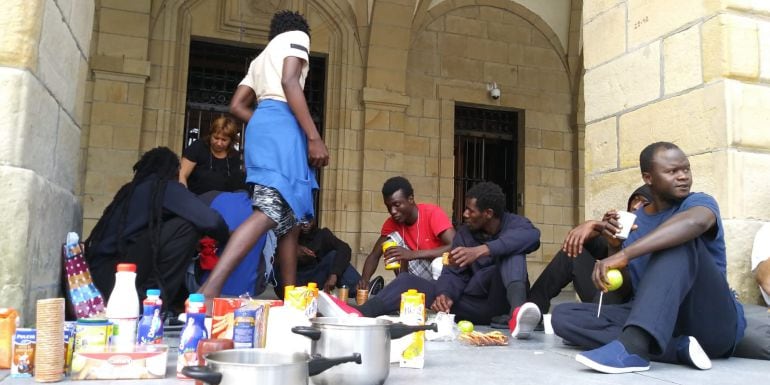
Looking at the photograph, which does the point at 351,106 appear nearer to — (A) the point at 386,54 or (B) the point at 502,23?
(A) the point at 386,54

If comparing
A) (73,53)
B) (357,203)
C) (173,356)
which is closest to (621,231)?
(173,356)

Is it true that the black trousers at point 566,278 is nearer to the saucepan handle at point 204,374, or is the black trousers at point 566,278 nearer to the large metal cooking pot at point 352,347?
the large metal cooking pot at point 352,347

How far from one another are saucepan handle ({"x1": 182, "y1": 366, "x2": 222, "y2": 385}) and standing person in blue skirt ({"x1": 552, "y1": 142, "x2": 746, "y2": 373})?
5.15 ft

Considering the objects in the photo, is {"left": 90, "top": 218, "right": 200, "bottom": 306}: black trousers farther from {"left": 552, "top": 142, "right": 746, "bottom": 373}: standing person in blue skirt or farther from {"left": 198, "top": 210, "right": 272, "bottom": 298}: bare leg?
A: {"left": 552, "top": 142, "right": 746, "bottom": 373}: standing person in blue skirt

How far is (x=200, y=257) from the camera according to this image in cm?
411

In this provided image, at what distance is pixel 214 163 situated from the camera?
16.9 ft

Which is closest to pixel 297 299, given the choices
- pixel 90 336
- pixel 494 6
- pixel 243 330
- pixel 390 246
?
pixel 243 330

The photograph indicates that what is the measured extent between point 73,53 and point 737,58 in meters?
3.95

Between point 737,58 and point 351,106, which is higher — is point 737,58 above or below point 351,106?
below

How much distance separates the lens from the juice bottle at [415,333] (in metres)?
2.51

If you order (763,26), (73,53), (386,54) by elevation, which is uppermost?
(386,54)

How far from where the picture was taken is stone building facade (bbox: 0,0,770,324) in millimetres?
3090

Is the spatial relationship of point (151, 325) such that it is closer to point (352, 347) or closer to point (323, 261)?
point (352, 347)

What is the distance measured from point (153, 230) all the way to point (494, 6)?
8.02 meters
